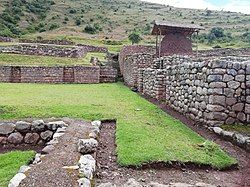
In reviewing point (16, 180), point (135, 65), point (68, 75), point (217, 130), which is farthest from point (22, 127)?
point (68, 75)

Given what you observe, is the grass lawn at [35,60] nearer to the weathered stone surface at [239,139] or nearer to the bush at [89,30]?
the weathered stone surface at [239,139]

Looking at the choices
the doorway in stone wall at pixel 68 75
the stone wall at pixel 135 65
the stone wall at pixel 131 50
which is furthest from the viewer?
the stone wall at pixel 131 50

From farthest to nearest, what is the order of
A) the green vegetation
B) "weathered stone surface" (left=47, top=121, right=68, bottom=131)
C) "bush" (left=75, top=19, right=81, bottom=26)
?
"bush" (left=75, top=19, right=81, bottom=26) < "weathered stone surface" (left=47, top=121, right=68, bottom=131) < the green vegetation

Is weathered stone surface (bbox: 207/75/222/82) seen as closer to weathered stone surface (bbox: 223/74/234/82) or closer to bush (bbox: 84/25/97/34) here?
weathered stone surface (bbox: 223/74/234/82)

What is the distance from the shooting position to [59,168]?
233 inches

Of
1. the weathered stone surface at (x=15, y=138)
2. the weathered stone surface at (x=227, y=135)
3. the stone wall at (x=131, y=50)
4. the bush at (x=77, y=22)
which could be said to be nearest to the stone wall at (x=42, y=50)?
the stone wall at (x=131, y=50)

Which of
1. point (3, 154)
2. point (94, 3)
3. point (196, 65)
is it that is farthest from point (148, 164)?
point (94, 3)

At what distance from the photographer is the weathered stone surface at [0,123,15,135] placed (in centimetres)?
912

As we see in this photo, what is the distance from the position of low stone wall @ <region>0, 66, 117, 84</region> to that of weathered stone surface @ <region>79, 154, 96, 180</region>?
1836 cm

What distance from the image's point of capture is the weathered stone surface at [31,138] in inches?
361

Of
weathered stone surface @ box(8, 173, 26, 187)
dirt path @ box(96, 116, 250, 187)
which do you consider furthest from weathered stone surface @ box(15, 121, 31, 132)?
weathered stone surface @ box(8, 173, 26, 187)

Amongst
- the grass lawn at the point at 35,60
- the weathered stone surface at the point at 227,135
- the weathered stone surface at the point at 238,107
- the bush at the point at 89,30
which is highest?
the bush at the point at 89,30

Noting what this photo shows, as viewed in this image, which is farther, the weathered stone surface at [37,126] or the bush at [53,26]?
the bush at [53,26]

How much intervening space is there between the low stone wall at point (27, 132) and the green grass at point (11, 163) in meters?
1.07
